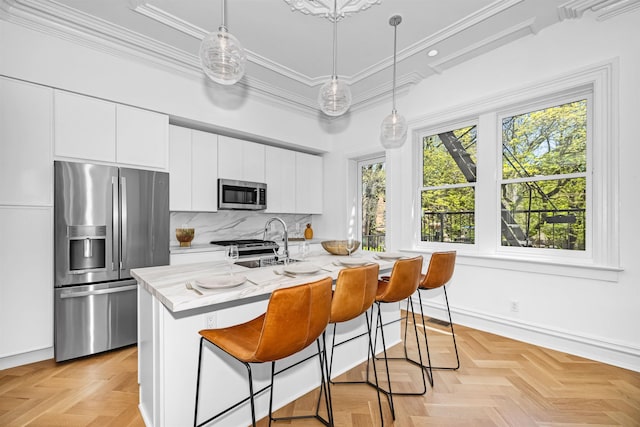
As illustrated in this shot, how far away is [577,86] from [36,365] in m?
5.09

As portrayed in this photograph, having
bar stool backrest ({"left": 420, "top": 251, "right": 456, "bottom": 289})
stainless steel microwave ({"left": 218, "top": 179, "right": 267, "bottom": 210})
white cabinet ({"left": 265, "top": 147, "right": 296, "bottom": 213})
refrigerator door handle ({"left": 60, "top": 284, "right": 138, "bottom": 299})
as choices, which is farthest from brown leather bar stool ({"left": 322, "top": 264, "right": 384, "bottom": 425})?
white cabinet ({"left": 265, "top": 147, "right": 296, "bottom": 213})

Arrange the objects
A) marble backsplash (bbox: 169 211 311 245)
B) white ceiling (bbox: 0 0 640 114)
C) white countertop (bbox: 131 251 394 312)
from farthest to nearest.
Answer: marble backsplash (bbox: 169 211 311 245) < white ceiling (bbox: 0 0 640 114) < white countertop (bbox: 131 251 394 312)

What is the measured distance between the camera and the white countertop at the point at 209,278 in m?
1.24

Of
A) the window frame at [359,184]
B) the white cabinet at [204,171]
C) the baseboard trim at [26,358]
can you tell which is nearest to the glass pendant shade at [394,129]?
the window frame at [359,184]

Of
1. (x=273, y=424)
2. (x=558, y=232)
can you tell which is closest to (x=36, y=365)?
(x=273, y=424)

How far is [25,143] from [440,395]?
3.67m

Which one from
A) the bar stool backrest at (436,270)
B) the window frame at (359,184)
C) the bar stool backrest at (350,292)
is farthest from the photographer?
the window frame at (359,184)

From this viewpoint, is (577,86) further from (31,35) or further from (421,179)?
(31,35)

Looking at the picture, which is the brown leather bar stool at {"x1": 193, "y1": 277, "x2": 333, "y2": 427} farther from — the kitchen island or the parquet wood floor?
the parquet wood floor

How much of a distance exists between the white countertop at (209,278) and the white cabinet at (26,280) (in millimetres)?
1294

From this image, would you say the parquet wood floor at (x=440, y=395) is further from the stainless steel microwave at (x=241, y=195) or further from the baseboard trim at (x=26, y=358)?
the stainless steel microwave at (x=241, y=195)

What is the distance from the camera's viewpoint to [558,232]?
8.89ft

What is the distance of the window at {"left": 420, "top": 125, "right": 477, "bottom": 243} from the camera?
10.9 feet

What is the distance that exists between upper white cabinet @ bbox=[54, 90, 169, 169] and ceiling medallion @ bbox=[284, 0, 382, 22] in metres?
1.76
